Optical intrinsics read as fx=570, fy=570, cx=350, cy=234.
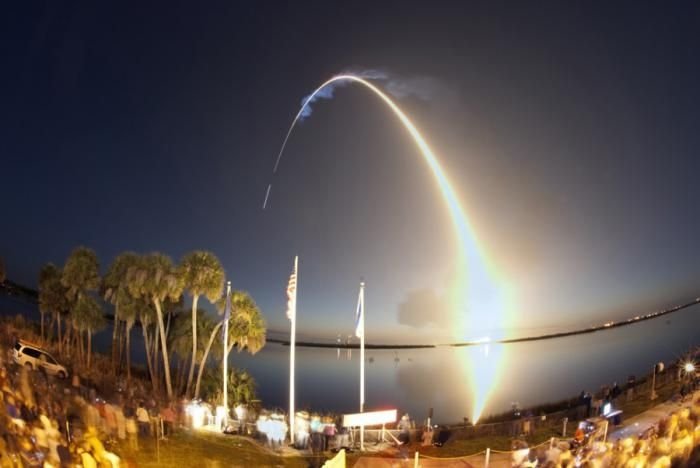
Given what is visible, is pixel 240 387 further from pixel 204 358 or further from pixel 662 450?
pixel 662 450

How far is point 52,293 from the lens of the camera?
146 ft

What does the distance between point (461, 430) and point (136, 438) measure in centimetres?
1320

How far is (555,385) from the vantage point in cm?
9531

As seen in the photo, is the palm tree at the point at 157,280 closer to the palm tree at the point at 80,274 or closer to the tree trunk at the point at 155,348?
the tree trunk at the point at 155,348

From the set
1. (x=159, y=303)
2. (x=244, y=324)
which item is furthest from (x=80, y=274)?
(x=244, y=324)

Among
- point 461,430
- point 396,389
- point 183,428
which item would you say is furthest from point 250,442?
→ point 396,389

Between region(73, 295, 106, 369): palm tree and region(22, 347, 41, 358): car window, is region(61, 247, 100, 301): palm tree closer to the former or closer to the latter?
region(73, 295, 106, 369): palm tree

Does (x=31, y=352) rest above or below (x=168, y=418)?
above

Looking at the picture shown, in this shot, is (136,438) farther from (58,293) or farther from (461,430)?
(58,293)

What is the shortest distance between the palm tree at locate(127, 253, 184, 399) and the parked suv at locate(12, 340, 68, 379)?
11329 millimetres

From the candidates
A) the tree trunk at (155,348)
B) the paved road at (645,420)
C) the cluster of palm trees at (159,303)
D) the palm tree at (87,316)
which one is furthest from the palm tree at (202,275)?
the paved road at (645,420)

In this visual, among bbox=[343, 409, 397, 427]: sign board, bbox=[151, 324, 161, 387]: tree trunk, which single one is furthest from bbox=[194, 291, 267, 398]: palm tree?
bbox=[343, 409, 397, 427]: sign board

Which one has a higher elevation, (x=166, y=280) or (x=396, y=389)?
(x=166, y=280)

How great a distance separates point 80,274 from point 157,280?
8707 millimetres
